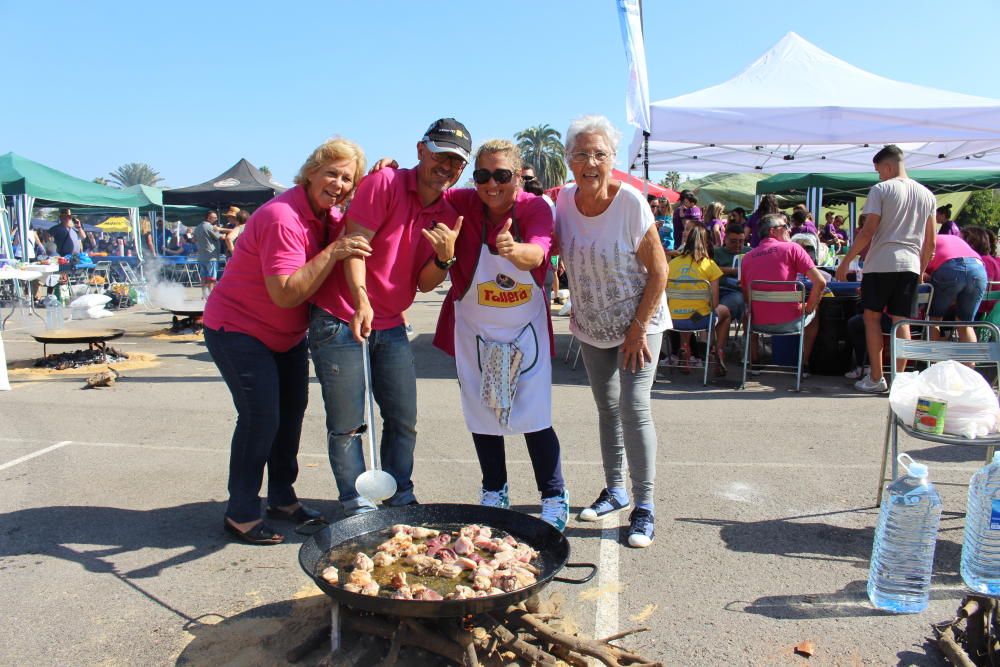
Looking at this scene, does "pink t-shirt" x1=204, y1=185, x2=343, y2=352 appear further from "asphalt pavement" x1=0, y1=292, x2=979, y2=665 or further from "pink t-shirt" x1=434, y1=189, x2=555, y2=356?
"asphalt pavement" x1=0, y1=292, x2=979, y2=665

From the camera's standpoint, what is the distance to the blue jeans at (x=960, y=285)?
7.15 meters

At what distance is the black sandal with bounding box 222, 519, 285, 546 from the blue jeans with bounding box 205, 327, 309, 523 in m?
0.05

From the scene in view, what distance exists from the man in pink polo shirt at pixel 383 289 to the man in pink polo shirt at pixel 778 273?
477 centimetres

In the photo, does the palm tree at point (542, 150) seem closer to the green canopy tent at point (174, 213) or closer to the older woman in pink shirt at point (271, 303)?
the green canopy tent at point (174, 213)

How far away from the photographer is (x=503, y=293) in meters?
3.48

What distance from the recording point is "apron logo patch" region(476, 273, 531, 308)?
3.46 metres

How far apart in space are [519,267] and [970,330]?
593cm

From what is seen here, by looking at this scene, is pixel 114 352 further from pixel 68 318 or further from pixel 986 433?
pixel 986 433

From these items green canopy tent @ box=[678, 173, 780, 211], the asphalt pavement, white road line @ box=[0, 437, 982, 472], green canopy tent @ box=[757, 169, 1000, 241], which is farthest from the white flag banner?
green canopy tent @ box=[678, 173, 780, 211]

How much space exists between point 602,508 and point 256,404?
1806 millimetres

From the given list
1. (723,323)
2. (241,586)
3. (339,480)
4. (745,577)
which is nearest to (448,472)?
(339,480)

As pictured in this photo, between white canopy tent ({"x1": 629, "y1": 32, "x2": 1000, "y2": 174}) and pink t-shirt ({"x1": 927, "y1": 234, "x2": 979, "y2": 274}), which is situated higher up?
white canopy tent ({"x1": 629, "y1": 32, "x2": 1000, "y2": 174})

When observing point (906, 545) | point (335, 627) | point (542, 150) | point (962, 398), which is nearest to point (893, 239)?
point (962, 398)

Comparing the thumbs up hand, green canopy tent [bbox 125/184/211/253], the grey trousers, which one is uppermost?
green canopy tent [bbox 125/184/211/253]
